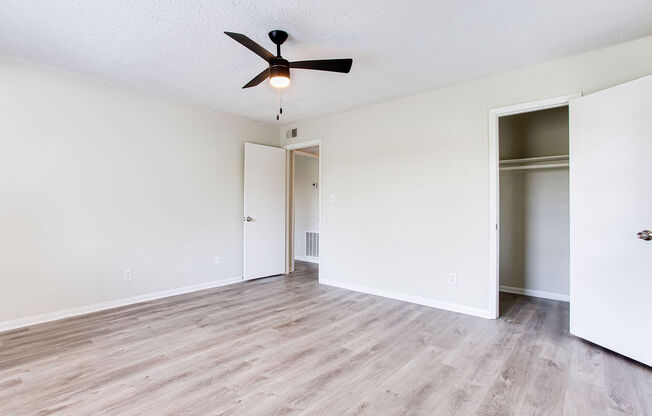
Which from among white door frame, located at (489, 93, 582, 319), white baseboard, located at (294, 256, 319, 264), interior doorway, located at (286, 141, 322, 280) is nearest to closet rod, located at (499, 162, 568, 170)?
white door frame, located at (489, 93, 582, 319)

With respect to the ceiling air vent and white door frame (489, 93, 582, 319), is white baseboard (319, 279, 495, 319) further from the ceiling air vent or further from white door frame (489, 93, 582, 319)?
the ceiling air vent

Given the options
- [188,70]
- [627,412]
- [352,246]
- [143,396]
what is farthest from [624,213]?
[188,70]

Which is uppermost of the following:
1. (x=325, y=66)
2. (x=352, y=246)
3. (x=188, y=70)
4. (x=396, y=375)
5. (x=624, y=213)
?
(x=188, y=70)

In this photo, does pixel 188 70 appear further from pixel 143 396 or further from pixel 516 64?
pixel 516 64

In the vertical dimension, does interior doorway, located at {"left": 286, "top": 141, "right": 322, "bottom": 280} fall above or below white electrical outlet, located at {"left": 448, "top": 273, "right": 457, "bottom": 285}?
above

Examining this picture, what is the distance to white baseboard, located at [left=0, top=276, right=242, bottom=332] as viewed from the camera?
2.93 m

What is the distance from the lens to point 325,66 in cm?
245

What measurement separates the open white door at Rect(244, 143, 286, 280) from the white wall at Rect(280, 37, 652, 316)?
87 cm

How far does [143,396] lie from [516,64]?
13.1 ft

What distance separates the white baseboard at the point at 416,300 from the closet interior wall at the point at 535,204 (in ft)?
4.37

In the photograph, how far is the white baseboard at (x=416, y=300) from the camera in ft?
10.8

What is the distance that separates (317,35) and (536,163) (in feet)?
10.7

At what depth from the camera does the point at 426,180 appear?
3.68 metres

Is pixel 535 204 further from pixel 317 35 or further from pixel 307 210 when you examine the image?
pixel 307 210
